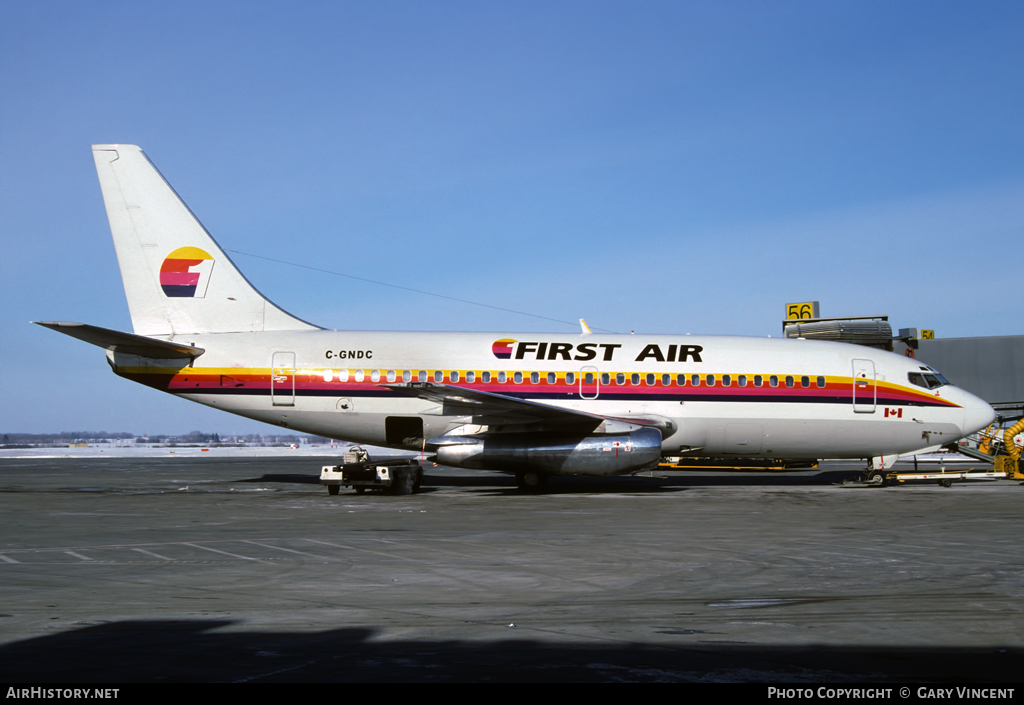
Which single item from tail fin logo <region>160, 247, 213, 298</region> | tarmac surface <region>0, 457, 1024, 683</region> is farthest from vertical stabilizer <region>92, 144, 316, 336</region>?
tarmac surface <region>0, 457, 1024, 683</region>

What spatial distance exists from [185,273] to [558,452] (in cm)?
1188

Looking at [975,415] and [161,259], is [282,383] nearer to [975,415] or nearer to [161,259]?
[161,259]

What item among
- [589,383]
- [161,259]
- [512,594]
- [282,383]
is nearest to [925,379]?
[589,383]

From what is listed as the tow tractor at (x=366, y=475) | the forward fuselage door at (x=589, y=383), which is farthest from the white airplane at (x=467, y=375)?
the tow tractor at (x=366, y=475)

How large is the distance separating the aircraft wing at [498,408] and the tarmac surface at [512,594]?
4.03 m

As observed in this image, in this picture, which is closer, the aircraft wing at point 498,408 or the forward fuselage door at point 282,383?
the aircraft wing at point 498,408

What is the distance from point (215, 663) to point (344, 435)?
18520mm

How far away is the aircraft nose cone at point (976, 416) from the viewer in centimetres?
2428

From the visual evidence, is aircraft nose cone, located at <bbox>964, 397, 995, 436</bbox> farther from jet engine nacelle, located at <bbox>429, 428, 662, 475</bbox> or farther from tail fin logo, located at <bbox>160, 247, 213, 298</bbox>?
tail fin logo, located at <bbox>160, 247, 213, 298</bbox>

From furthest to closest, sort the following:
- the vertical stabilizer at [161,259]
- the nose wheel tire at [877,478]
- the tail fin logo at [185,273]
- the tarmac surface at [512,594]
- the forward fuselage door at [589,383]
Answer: the nose wheel tire at [877,478]
the tail fin logo at [185,273]
the vertical stabilizer at [161,259]
the forward fuselage door at [589,383]
the tarmac surface at [512,594]

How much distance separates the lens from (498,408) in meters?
21.9

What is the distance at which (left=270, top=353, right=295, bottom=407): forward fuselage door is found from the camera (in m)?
23.1

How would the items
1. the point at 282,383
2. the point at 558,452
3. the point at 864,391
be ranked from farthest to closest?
1. the point at 864,391
2. the point at 282,383
3. the point at 558,452

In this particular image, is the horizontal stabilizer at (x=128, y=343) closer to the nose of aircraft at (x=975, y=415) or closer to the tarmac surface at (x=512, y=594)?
the tarmac surface at (x=512, y=594)
